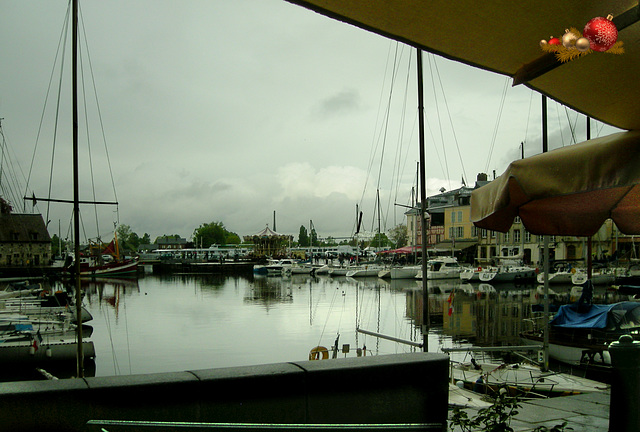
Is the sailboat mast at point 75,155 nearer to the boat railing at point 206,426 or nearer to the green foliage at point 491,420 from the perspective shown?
the boat railing at point 206,426

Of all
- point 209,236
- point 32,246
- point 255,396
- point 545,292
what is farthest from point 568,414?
point 209,236

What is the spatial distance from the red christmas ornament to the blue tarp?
47.8 ft

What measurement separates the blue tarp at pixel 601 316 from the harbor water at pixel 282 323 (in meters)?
2.13

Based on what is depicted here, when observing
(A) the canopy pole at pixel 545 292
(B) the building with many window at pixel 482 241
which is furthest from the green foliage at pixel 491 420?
(B) the building with many window at pixel 482 241

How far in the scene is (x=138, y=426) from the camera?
10.6 ft

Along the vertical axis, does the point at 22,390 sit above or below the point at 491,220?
below

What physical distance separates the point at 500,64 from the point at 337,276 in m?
72.5

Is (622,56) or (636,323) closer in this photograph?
(622,56)

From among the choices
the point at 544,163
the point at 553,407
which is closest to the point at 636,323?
the point at 553,407

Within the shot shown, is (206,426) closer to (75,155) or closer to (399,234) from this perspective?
(75,155)

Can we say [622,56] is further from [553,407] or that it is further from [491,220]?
[553,407]

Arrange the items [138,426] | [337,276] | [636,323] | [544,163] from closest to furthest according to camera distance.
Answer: [138,426] → [544,163] → [636,323] → [337,276]

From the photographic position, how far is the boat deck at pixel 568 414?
4.94 metres

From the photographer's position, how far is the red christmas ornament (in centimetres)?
313
